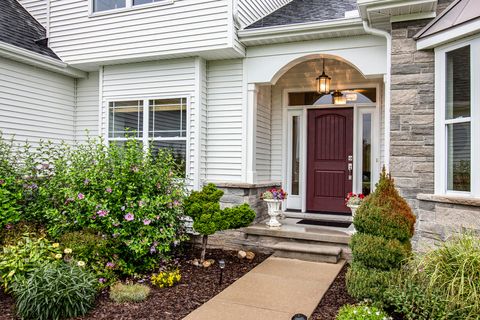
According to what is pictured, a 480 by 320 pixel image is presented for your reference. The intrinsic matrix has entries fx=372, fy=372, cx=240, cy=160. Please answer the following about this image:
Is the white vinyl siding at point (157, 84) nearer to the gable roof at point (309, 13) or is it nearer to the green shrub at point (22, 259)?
the gable roof at point (309, 13)

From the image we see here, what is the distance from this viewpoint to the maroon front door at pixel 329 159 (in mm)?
7145

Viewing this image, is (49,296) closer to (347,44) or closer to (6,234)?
(6,234)

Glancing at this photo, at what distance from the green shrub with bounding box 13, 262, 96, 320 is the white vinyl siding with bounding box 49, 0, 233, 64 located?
13.1 feet

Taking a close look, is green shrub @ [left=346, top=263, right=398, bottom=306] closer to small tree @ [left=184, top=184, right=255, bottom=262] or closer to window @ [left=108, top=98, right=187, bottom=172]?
small tree @ [left=184, top=184, right=255, bottom=262]

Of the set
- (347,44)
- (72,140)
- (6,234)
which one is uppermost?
(347,44)

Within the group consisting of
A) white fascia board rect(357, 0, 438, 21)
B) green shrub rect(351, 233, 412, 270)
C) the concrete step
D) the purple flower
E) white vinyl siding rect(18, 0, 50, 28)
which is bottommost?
the concrete step

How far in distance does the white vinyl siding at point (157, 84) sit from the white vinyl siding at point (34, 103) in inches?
39.2

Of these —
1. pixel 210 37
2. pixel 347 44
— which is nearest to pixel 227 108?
pixel 210 37

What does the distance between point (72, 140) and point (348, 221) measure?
18.9ft

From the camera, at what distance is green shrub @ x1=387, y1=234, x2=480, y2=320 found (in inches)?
113

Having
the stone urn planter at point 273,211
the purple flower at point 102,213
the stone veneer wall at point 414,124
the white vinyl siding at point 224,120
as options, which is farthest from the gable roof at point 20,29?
the stone veneer wall at point 414,124

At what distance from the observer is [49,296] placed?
337cm

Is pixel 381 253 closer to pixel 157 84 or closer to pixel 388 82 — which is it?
pixel 388 82

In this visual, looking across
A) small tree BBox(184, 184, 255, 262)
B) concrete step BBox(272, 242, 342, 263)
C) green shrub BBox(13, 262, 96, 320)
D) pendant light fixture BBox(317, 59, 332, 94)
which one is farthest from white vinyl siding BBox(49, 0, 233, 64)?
green shrub BBox(13, 262, 96, 320)
